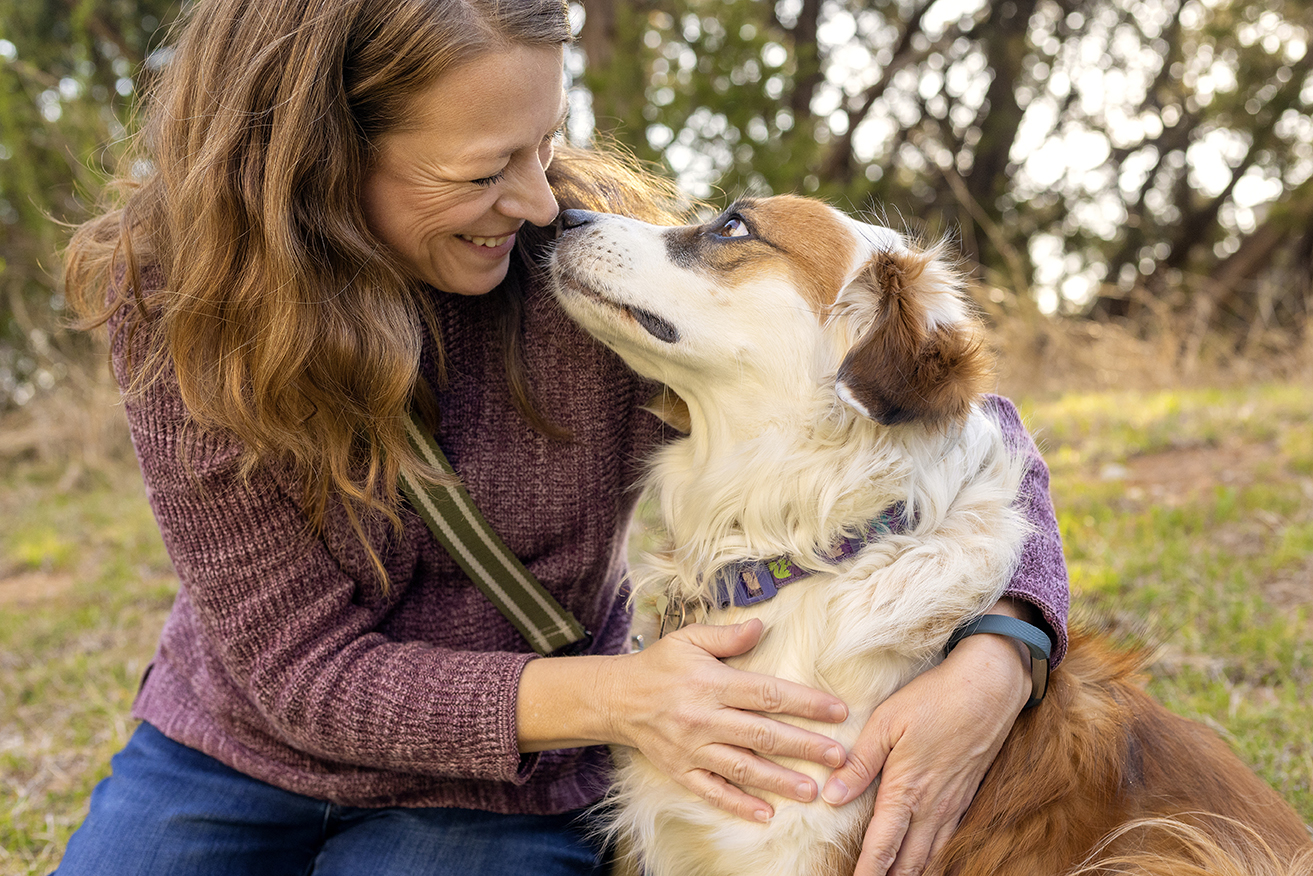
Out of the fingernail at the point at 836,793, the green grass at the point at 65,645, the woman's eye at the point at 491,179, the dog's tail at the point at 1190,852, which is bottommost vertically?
the green grass at the point at 65,645

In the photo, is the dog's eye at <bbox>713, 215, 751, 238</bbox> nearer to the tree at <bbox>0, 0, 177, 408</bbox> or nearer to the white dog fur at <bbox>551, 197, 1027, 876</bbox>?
the white dog fur at <bbox>551, 197, 1027, 876</bbox>

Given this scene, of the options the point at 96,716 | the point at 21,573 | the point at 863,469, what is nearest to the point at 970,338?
the point at 863,469

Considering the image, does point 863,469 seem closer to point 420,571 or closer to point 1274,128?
point 420,571

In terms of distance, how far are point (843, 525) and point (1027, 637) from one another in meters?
0.33

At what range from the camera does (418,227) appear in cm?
168

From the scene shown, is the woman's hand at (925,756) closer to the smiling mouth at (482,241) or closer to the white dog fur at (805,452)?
the white dog fur at (805,452)

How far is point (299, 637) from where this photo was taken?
65.5 inches

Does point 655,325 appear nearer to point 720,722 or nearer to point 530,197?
point 530,197

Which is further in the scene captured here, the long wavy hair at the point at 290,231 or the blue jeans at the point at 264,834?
the blue jeans at the point at 264,834

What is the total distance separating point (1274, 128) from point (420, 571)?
367 inches

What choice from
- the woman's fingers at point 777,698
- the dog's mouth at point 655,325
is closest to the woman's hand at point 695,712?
the woman's fingers at point 777,698

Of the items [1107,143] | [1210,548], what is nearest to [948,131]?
[1107,143]

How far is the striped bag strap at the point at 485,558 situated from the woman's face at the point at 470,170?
1.02 feet

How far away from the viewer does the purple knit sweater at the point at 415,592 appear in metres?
1.61
